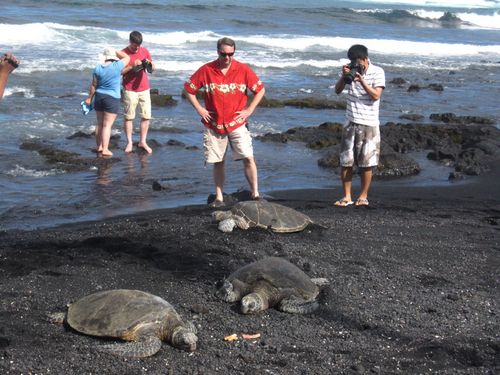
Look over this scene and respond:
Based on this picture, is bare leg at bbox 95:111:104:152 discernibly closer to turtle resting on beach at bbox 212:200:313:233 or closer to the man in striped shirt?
the man in striped shirt

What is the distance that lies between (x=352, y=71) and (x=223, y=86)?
1125 mm

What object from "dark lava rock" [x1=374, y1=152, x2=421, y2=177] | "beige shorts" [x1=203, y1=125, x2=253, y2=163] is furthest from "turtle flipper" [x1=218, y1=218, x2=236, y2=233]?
"dark lava rock" [x1=374, y1=152, x2=421, y2=177]

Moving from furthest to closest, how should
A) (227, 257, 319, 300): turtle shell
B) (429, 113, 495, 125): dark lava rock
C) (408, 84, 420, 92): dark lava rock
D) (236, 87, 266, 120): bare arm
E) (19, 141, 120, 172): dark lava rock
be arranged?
(408, 84, 420, 92): dark lava rock < (429, 113, 495, 125): dark lava rock < (19, 141, 120, 172): dark lava rock < (236, 87, 266, 120): bare arm < (227, 257, 319, 300): turtle shell

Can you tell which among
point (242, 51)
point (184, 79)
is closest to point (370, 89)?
point (184, 79)

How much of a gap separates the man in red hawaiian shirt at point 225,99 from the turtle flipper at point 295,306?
2461mm

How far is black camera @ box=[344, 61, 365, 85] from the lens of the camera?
738 cm

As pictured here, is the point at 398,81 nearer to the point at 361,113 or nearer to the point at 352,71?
the point at 361,113

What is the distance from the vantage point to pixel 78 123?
12500mm

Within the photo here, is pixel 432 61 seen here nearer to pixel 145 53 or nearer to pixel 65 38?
pixel 65 38

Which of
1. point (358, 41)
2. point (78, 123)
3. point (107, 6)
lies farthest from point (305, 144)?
point (107, 6)

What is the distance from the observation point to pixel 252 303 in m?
5.33

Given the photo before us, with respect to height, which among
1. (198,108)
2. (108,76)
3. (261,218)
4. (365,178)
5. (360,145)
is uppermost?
(198,108)

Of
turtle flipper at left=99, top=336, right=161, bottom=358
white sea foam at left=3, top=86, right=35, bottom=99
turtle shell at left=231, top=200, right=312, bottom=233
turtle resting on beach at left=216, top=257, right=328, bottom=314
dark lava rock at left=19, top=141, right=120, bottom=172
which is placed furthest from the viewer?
white sea foam at left=3, top=86, right=35, bottom=99

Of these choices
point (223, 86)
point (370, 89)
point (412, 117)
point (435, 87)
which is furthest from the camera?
point (435, 87)
